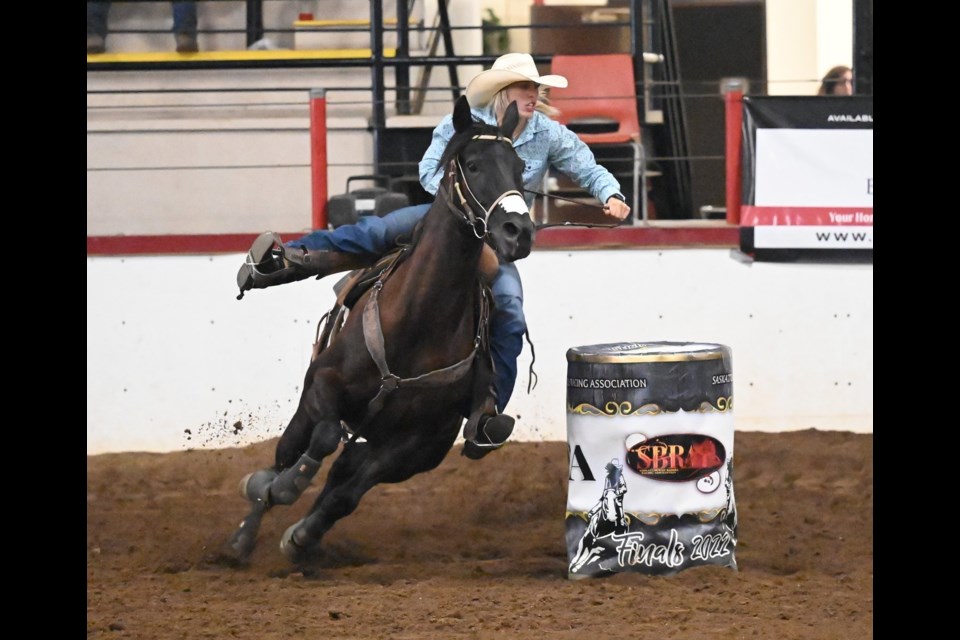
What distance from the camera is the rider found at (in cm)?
539

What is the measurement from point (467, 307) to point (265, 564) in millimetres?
1511

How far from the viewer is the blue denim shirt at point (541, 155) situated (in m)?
5.43

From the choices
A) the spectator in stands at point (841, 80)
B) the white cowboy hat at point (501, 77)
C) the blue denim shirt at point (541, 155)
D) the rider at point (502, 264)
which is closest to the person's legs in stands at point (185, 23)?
the spectator in stands at point (841, 80)

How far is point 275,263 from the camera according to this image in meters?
5.50

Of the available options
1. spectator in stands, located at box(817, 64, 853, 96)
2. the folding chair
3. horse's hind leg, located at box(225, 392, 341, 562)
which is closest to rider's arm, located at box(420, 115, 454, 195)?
horse's hind leg, located at box(225, 392, 341, 562)

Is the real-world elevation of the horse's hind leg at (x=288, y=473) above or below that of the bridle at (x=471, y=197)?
below

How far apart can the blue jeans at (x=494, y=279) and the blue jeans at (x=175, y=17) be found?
6627mm

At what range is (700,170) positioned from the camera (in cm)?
→ 1358

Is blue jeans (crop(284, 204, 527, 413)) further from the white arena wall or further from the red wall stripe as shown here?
the red wall stripe

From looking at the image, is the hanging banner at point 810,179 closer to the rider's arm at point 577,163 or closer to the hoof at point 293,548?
the rider's arm at point 577,163

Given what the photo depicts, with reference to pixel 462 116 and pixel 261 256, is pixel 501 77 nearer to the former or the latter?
pixel 462 116
